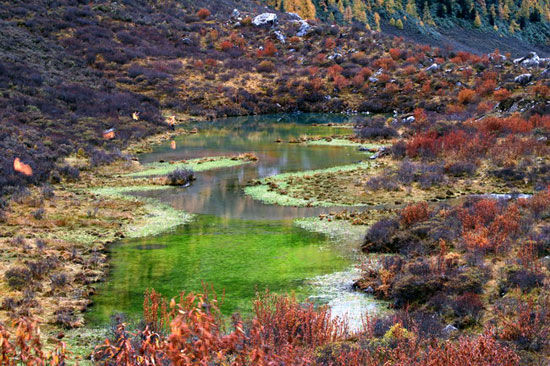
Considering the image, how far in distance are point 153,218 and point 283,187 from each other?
19.7 feet

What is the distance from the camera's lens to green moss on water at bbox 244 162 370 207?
19.7 m

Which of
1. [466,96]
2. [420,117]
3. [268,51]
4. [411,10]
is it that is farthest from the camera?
[411,10]

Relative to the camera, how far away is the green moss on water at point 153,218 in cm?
1656

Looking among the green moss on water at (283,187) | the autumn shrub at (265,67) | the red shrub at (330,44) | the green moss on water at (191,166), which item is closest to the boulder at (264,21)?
the red shrub at (330,44)

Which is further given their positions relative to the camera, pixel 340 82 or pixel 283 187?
pixel 340 82

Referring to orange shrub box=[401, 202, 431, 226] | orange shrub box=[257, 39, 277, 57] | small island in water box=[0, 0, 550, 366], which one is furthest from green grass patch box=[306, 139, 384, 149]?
orange shrub box=[257, 39, 277, 57]

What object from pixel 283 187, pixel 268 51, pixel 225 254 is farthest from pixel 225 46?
pixel 225 254

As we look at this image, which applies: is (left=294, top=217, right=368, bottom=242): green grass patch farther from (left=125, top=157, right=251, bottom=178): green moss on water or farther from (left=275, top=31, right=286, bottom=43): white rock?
(left=275, top=31, right=286, bottom=43): white rock

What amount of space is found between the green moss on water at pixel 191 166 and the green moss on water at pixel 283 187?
3725 millimetres

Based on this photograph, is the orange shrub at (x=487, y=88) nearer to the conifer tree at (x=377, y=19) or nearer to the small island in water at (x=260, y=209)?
the small island in water at (x=260, y=209)

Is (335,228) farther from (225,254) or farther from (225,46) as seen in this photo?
(225,46)

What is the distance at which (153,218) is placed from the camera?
17.8m

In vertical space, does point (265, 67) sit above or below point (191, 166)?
above

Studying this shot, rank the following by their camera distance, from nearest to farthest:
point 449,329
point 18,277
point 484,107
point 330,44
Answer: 1. point 449,329
2. point 18,277
3. point 484,107
4. point 330,44
